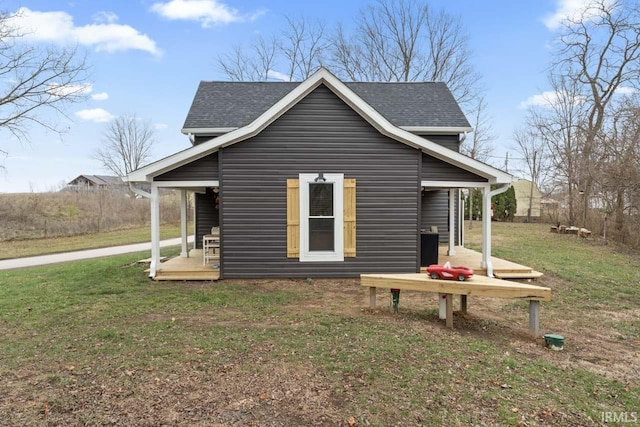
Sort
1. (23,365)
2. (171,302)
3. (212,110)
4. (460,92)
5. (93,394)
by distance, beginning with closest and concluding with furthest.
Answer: (93,394) < (23,365) < (171,302) < (212,110) < (460,92)

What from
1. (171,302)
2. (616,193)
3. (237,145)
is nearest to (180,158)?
(237,145)

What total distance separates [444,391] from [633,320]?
442cm

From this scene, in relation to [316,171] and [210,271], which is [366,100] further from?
[210,271]

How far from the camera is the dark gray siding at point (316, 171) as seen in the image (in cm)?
841

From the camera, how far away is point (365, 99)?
11.8 m

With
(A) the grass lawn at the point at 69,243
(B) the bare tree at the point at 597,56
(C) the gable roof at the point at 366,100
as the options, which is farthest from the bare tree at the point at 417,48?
(A) the grass lawn at the point at 69,243

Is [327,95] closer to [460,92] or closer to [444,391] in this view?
[444,391]

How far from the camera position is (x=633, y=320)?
19.4 feet

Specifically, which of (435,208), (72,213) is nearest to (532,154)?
(435,208)

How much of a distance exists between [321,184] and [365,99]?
450 centimetres

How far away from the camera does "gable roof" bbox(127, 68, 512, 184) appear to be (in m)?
8.09

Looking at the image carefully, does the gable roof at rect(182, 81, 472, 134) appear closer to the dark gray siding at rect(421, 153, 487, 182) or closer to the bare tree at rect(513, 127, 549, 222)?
the dark gray siding at rect(421, 153, 487, 182)

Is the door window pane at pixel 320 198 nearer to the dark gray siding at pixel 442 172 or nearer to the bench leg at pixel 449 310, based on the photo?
the dark gray siding at pixel 442 172

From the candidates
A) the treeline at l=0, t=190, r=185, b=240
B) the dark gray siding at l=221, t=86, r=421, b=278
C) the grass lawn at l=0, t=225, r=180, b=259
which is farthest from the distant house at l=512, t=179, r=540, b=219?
the dark gray siding at l=221, t=86, r=421, b=278
